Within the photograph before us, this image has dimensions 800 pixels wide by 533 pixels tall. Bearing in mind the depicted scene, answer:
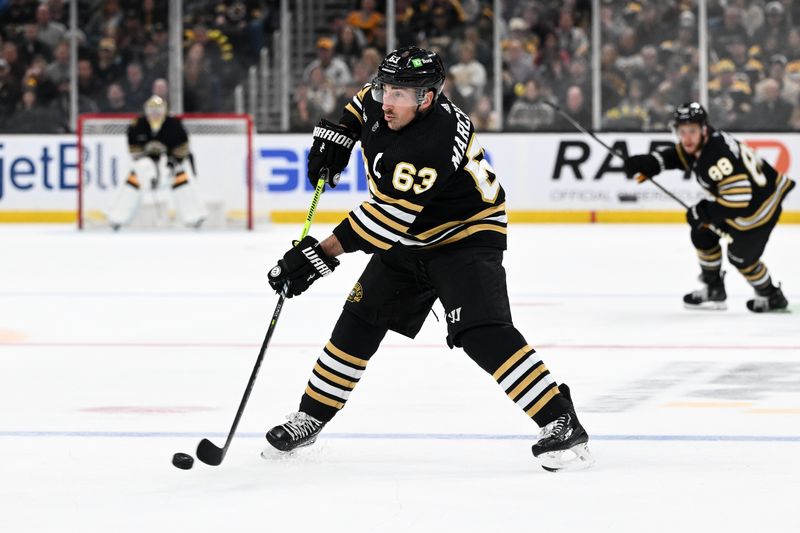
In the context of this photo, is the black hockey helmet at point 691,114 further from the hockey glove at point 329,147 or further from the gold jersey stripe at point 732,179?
the hockey glove at point 329,147

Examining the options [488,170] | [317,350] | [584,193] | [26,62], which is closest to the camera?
[488,170]

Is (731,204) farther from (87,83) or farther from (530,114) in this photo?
(87,83)

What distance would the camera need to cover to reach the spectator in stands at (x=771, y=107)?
516 inches

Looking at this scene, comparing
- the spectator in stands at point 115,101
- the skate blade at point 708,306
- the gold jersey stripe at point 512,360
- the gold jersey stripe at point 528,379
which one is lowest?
the skate blade at point 708,306

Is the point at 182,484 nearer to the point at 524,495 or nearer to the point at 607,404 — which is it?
the point at 524,495

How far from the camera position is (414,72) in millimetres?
3514

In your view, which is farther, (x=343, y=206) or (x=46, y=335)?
(x=343, y=206)

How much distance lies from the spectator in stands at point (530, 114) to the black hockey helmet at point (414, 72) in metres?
9.65

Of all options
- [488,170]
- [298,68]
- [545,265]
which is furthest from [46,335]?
[298,68]

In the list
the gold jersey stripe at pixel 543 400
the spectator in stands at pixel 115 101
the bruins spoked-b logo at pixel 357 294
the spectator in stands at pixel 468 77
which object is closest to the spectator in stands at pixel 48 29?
the spectator in stands at pixel 115 101

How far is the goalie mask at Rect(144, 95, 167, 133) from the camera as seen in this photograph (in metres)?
12.5

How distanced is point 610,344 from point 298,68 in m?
8.19

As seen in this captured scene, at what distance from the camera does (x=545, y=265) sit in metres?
9.43

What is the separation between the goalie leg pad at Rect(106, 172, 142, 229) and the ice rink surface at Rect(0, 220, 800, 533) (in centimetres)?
424
